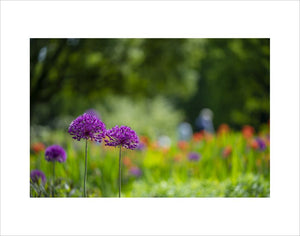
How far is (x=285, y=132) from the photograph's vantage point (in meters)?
2.79

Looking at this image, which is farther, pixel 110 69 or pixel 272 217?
pixel 110 69

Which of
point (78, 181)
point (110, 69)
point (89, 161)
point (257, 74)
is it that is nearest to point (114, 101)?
point (110, 69)

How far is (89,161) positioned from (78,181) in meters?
0.51

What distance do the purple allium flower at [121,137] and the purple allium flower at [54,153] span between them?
2.50ft

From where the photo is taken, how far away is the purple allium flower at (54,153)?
7.58 ft

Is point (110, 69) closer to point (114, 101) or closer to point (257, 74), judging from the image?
point (257, 74)

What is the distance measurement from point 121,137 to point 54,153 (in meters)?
0.86

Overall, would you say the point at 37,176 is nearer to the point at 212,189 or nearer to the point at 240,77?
the point at 212,189

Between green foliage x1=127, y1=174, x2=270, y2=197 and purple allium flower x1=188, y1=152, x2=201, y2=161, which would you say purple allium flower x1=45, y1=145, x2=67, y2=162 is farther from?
purple allium flower x1=188, y1=152, x2=201, y2=161

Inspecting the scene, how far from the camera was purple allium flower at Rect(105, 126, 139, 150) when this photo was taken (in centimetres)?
170

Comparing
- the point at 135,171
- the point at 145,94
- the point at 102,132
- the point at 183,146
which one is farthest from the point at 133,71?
the point at 102,132

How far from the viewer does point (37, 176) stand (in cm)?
248

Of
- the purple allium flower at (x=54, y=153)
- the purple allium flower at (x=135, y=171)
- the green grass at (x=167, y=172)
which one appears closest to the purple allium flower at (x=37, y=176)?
the green grass at (x=167, y=172)

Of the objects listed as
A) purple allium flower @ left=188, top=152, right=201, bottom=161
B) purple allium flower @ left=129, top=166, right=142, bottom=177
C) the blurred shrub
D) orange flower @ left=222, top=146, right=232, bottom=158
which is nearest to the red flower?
orange flower @ left=222, top=146, right=232, bottom=158
